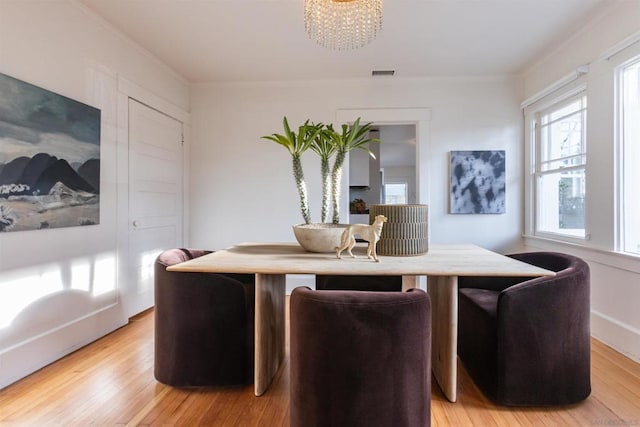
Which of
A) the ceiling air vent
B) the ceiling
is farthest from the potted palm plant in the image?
the ceiling air vent

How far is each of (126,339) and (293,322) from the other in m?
1.94

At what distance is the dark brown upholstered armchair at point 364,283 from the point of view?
212 centimetres

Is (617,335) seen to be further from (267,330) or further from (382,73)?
(382,73)

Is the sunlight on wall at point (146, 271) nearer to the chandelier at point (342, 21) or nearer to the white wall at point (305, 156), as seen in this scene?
the white wall at point (305, 156)

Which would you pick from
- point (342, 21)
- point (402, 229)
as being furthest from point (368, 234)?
point (342, 21)

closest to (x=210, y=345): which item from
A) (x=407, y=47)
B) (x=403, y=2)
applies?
(x=403, y=2)

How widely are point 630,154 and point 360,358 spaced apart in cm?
253

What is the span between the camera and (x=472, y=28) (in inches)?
106

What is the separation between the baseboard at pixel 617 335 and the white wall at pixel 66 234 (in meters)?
3.86

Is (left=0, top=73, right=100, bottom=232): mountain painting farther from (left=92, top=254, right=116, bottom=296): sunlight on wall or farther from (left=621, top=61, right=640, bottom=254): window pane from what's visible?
(left=621, top=61, right=640, bottom=254): window pane

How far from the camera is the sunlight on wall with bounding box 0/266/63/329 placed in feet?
6.18

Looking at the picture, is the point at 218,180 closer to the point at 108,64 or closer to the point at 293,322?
the point at 108,64

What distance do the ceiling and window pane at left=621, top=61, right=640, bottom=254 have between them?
2.03ft

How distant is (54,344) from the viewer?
219cm
